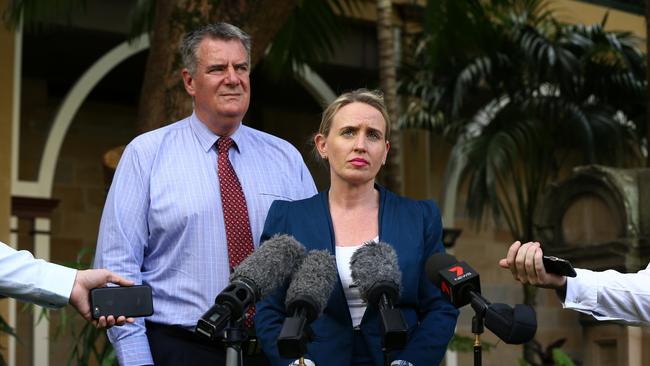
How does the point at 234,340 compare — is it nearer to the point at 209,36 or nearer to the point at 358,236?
the point at 358,236

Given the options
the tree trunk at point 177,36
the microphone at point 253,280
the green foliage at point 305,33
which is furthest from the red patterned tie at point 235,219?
the green foliage at point 305,33

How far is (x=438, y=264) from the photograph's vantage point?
3.53m

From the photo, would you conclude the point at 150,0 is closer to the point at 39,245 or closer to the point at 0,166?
the point at 0,166

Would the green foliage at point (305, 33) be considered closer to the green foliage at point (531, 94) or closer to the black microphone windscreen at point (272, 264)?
the green foliage at point (531, 94)

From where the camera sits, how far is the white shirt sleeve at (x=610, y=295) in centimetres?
381

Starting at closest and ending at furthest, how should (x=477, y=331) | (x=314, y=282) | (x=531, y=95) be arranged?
(x=477, y=331), (x=314, y=282), (x=531, y=95)

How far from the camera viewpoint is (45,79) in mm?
14508

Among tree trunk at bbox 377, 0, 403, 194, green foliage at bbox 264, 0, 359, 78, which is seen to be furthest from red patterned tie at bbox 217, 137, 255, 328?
tree trunk at bbox 377, 0, 403, 194

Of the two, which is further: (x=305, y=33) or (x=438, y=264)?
(x=305, y=33)

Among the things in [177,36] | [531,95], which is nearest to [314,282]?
[177,36]

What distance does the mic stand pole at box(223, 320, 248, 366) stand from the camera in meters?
3.31

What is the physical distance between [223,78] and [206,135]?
0.84 ft

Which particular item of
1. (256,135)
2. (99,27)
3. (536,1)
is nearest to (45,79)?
(99,27)

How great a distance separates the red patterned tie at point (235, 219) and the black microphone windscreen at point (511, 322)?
128cm
